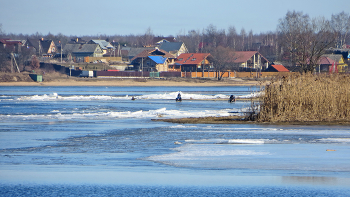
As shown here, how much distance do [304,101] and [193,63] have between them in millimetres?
87588

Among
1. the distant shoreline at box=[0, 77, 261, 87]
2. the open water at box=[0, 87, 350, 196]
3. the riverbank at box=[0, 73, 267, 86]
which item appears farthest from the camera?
the riverbank at box=[0, 73, 267, 86]

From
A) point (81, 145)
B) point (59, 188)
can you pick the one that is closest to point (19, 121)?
point (81, 145)

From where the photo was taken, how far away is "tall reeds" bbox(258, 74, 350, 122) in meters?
21.9

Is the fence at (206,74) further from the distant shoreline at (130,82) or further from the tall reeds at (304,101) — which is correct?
the tall reeds at (304,101)

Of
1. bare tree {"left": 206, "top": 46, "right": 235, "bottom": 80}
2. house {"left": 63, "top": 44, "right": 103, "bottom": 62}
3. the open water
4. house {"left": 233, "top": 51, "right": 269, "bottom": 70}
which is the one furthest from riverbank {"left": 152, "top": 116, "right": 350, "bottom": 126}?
house {"left": 63, "top": 44, "right": 103, "bottom": 62}

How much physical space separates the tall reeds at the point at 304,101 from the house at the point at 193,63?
8333 cm

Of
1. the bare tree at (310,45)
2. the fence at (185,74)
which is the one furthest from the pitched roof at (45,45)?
the bare tree at (310,45)

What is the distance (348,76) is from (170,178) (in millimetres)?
15905

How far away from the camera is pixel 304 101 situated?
72.1ft

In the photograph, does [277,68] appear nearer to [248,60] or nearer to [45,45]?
[248,60]

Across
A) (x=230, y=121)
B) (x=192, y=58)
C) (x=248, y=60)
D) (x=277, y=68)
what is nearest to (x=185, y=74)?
(x=192, y=58)

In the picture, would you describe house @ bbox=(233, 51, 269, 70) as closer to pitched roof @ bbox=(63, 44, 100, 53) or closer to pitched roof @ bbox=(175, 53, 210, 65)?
pitched roof @ bbox=(175, 53, 210, 65)

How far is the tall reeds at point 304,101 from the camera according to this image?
21859mm

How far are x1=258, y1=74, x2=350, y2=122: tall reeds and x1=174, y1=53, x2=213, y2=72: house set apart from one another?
273 feet
